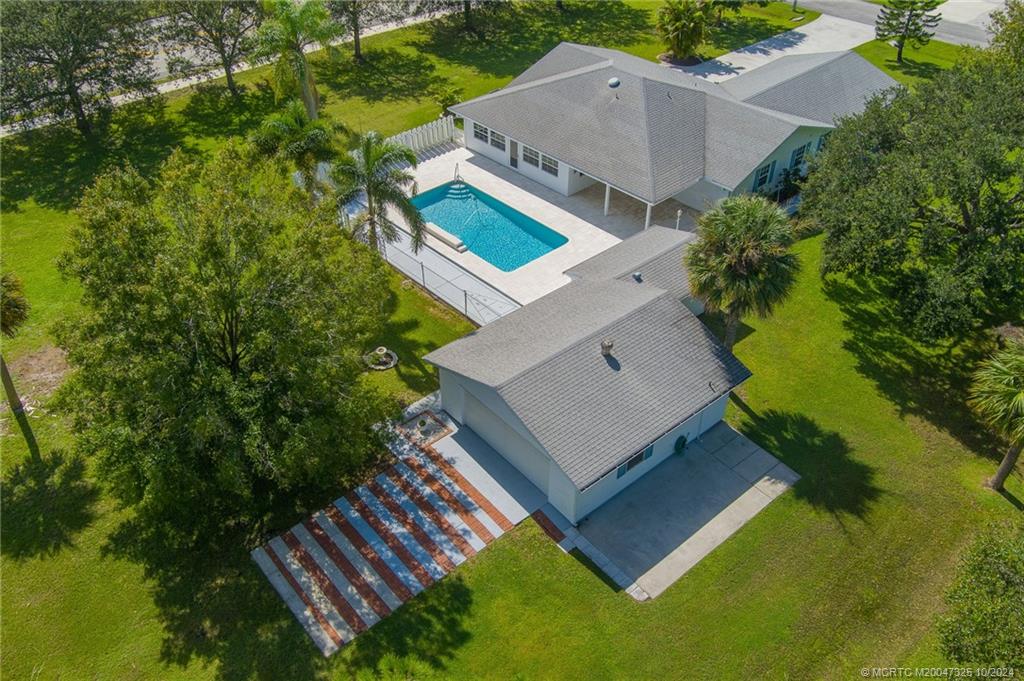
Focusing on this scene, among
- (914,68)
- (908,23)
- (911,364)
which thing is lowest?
(911,364)

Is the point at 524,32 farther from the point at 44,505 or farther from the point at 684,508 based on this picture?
the point at 44,505

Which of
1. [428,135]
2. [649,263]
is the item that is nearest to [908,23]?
[428,135]

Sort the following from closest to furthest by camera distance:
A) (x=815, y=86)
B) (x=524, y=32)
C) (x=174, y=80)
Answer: (x=815, y=86) < (x=174, y=80) < (x=524, y=32)

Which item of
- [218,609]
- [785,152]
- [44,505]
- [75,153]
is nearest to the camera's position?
[218,609]

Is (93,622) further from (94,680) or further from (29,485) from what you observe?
(29,485)

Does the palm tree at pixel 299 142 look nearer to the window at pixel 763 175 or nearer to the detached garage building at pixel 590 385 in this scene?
the detached garage building at pixel 590 385

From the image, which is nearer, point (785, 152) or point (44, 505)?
point (44, 505)

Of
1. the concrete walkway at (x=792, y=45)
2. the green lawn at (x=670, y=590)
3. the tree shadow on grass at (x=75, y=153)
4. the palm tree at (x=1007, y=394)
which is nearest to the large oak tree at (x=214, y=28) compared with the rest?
the tree shadow on grass at (x=75, y=153)

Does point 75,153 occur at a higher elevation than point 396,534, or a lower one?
higher
